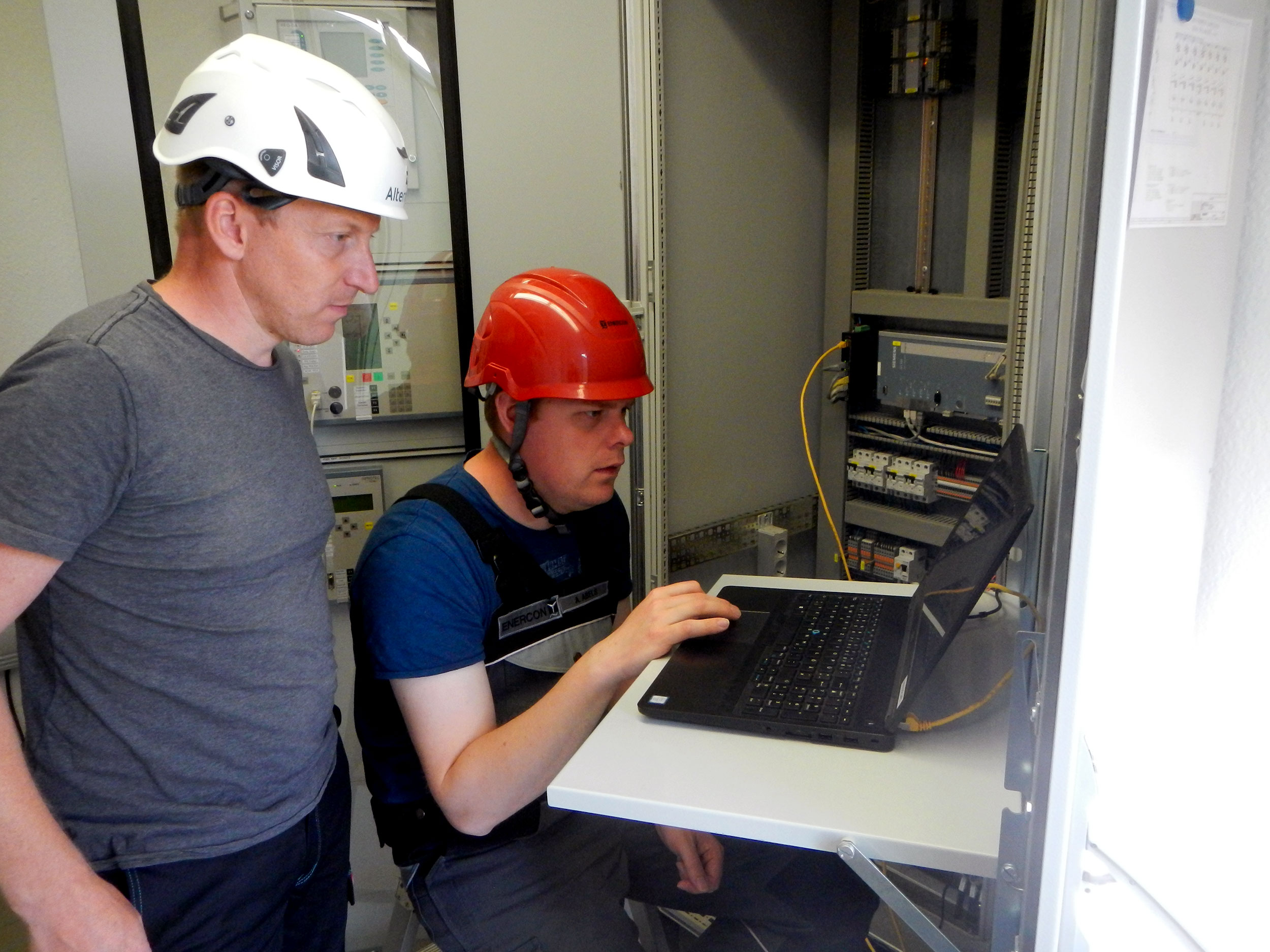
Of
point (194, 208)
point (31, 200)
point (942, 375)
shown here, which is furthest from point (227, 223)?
point (942, 375)

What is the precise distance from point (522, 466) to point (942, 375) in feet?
3.51

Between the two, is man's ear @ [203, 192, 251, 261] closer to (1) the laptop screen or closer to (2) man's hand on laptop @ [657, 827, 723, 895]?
(1) the laptop screen

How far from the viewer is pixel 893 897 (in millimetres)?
774

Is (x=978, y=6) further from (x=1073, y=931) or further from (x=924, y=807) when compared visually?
(x=1073, y=931)

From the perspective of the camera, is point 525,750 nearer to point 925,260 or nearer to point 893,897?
point 893,897

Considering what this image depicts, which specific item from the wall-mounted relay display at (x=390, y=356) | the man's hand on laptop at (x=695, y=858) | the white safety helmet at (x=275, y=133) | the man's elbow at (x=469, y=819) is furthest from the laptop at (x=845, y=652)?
the wall-mounted relay display at (x=390, y=356)

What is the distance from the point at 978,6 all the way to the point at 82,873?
204 cm

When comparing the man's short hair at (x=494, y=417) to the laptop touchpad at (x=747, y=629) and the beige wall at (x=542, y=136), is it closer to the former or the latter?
the laptop touchpad at (x=747, y=629)

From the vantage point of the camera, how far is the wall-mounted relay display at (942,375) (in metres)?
1.84

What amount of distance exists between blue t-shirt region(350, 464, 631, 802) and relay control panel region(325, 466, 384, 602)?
2.29ft

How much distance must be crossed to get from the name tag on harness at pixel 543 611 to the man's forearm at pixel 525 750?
0.61 feet

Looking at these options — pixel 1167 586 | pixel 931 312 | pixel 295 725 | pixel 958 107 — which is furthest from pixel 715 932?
pixel 958 107

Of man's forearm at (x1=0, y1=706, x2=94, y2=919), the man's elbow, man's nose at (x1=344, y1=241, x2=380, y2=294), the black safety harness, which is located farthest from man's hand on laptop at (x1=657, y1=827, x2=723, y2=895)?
man's nose at (x1=344, y1=241, x2=380, y2=294)

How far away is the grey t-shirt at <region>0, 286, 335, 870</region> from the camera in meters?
0.91
